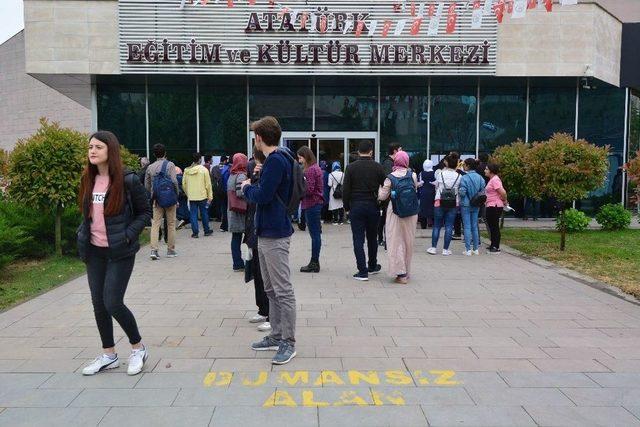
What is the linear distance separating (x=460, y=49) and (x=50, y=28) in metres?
11.4

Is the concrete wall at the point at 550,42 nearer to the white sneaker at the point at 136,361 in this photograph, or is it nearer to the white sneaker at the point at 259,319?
the white sneaker at the point at 259,319

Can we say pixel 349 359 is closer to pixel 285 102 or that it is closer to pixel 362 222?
pixel 362 222

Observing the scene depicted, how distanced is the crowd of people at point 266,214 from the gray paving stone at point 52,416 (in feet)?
2.10

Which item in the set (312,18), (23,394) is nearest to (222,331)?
(23,394)

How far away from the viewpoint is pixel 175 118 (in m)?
17.8

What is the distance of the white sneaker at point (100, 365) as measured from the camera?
446 cm

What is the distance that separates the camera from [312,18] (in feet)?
52.6

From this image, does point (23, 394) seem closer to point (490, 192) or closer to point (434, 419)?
point (434, 419)

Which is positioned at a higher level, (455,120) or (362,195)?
(455,120)

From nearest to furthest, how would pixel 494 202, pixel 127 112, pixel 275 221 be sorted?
pixel 275 221
pixel 494 202
pixel 127 112

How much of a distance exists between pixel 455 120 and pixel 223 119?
23.5 ft

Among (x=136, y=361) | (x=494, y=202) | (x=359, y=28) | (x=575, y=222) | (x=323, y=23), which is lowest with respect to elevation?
(x=136, y=361)

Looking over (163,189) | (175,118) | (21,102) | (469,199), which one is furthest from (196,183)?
(21,102)

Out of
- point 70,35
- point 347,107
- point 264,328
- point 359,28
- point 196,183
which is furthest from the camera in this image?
point 347,107
